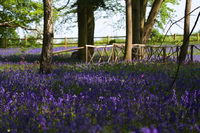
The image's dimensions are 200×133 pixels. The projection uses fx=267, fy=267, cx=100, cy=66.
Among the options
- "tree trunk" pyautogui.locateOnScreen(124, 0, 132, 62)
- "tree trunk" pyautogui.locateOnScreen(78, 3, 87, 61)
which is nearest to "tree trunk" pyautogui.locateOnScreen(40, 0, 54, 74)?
"tree trunk" pyautogui.locateOnScreen(124, 0, 132, 62)

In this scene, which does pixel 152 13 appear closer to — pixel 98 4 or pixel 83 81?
pixel 98 4

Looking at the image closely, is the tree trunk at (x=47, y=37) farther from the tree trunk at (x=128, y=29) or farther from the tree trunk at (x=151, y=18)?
the tree trunk at (x=151, y=18)

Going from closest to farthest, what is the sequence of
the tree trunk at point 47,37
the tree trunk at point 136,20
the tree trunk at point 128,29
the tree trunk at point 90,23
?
the tree trunk at point 47,37
the tree trunk at point 128,29
the tree trunk at point 136,20
the tree trunk at point 90,23

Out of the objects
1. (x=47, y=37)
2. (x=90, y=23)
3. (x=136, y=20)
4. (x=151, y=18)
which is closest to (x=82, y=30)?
(x=90, y=23)

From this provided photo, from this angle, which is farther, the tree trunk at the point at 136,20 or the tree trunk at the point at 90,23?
the tree trunk at the point at 90,23

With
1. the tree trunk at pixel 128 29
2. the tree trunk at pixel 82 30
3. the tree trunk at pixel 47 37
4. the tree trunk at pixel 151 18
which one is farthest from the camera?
the tree trunk at pixel 82 30

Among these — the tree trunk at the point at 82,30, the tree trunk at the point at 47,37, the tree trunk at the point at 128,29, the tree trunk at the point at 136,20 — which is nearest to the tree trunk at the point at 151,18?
the tree trunk at the point at 136,20

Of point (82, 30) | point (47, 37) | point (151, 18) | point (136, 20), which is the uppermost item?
point (151, 18)

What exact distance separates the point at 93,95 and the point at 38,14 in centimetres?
1834

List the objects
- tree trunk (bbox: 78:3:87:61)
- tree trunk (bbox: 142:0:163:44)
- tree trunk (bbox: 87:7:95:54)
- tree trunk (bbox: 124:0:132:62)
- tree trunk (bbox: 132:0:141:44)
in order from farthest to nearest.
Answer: tree trunk (bbox: 87:7:95:54) < tree trunk (bbox: 78:3:87:61) < tree trunk (bbox: 142:0:163:44) < tree trunk (bbox: 132:0:141:44) < tree trunk (bbox: 124:0:132:62)

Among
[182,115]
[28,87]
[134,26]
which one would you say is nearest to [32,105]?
[28,87]

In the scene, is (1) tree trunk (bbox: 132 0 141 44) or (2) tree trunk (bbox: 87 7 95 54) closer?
(1) tree trunk (bbox: 132 0 141 44)

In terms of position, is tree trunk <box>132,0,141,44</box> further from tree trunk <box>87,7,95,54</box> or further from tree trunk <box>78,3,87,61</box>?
tree trunk <box>87,7,95,54</box>

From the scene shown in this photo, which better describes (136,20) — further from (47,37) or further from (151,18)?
(47,37)
